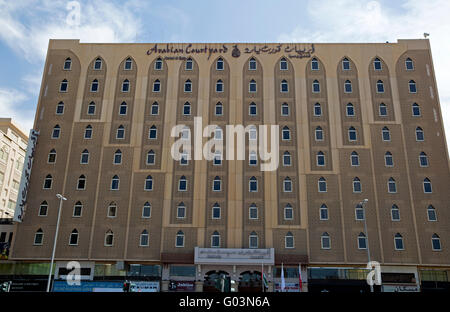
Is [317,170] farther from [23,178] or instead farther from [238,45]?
[23,178]

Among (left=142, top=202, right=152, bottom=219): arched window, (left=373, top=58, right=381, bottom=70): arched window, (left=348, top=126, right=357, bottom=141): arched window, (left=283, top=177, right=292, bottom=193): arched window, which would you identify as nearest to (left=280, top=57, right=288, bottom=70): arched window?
(left=373, top=58, right=381, bottom=70): arched window

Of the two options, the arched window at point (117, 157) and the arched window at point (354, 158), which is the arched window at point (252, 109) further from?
the arched window at point (117, 157)

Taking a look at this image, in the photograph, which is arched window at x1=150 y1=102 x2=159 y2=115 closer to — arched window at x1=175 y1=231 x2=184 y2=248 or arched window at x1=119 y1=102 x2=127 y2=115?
arched window at x1=119 y1=102 x2=127 y2=115

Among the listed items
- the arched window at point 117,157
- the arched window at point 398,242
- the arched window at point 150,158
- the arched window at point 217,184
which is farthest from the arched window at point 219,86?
the arched window at point 398,242

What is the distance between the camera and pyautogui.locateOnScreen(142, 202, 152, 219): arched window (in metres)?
48.5

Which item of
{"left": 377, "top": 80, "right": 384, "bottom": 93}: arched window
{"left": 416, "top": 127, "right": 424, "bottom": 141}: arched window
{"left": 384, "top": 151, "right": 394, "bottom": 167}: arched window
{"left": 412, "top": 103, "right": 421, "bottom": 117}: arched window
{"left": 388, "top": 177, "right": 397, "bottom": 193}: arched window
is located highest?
{"left": 377, "top": 80, "right": 384, "bottom": 93}: arched window

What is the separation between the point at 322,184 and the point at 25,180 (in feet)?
119

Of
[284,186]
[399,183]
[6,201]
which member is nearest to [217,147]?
[284,186]

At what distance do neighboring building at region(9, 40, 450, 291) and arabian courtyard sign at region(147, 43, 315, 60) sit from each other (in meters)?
0.15

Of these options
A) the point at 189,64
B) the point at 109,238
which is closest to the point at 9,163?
the point at 109,238

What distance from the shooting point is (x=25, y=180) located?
1941 inches

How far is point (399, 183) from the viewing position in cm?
4897

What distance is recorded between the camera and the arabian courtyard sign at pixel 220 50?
55.4m
